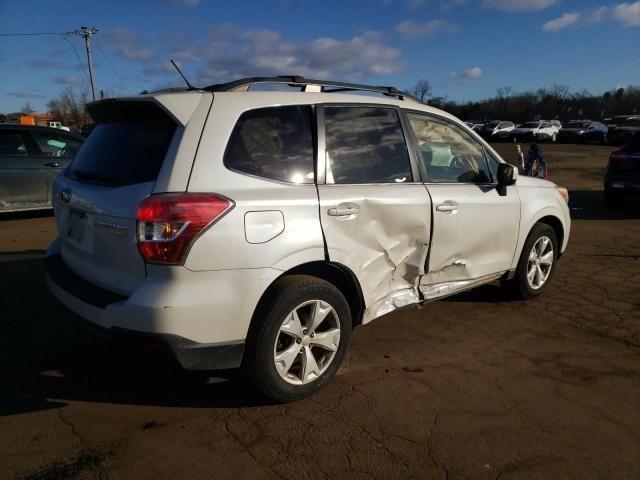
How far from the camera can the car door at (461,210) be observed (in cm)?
387

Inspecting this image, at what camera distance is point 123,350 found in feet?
8.81

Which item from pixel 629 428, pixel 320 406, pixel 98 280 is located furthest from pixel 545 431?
pixel 98 280

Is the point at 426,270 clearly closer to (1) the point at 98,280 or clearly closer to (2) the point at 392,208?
(2) the point at 392,208

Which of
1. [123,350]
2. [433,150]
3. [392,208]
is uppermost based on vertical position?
[433,150]

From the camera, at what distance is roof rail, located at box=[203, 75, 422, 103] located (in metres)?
3.15

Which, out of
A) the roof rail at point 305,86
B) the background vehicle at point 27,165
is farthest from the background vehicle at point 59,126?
the roof rail at point 305,86

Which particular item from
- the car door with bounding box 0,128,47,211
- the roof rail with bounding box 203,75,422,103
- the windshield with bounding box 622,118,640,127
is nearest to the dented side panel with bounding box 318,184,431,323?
the roof rail with bounding box 203,75,422,103

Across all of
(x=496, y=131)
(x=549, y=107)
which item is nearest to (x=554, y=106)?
(x=549, y=107)

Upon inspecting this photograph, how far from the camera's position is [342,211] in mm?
3160

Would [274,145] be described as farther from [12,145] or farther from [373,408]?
[12,145]

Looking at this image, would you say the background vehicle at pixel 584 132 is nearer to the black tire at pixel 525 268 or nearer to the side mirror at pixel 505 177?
the black tire at pixel 525 268

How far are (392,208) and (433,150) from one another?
850mm

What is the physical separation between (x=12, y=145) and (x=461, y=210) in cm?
789

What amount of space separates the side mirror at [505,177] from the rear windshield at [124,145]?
279 centimetres
